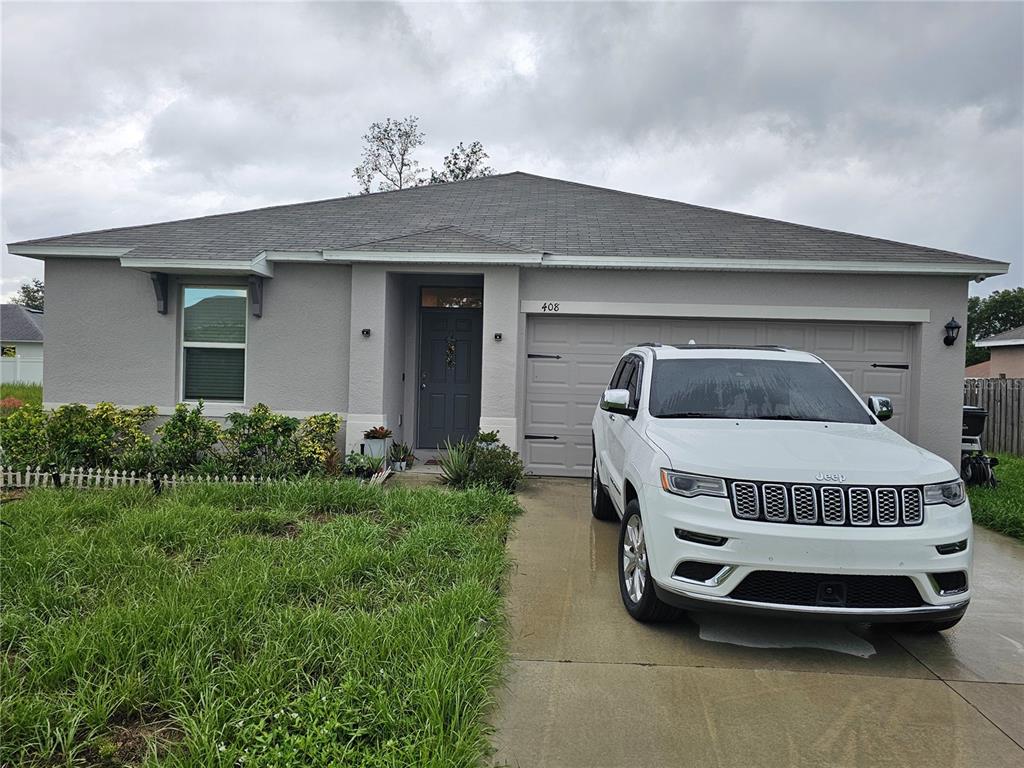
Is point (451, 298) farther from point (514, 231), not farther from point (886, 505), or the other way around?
point (886, 505)

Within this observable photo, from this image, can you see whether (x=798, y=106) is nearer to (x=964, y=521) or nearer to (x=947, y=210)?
(x=947, y=210)

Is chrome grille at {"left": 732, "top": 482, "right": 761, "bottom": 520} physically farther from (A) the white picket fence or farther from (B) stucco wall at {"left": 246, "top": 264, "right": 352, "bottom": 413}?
(B) stucco wall at {"left": 246, "top": 264, "right": 352, "bottom": 413}

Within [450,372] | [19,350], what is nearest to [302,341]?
[450,372]

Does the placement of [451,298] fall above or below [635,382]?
above

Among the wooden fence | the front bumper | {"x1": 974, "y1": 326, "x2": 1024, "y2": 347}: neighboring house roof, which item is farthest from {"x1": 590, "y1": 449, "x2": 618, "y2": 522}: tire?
{"x1": 974, "y1": 326, "x2": 1024, "y2": 347}: neighboring house roof

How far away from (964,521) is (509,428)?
5.93 meters

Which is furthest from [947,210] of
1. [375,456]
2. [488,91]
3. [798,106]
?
[375,456]

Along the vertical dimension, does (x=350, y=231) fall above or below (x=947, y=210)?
below

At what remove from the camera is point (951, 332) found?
868 cm

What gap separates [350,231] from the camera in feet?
33.9

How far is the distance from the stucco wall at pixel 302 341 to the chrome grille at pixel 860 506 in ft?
24.1

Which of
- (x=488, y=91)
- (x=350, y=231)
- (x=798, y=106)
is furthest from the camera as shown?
(x=488, y=91)

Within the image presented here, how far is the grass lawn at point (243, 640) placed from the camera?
263 cm

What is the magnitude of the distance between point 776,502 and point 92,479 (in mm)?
7491
